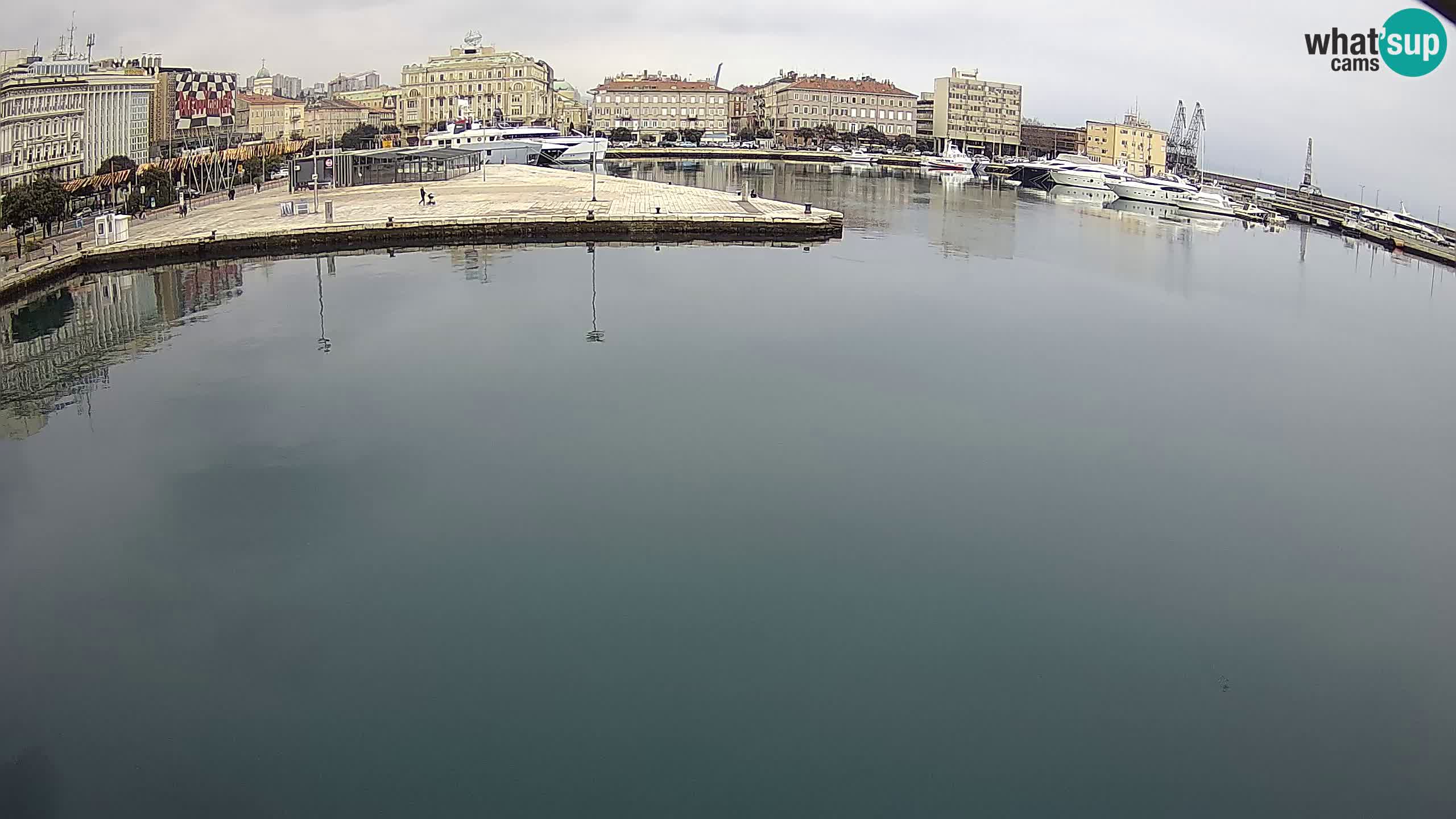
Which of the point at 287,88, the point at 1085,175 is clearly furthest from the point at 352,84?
the point at 1085,175

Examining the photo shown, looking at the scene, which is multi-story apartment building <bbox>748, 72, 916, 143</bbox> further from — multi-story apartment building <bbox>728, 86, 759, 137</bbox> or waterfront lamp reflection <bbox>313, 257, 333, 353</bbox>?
waterfront lamp reflection <bbox>313, 257, 333, 353</bbox>

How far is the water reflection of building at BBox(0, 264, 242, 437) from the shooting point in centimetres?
966

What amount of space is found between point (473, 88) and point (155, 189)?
39104 mm

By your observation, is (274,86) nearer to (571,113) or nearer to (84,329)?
(571,113)

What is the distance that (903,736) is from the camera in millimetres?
4715

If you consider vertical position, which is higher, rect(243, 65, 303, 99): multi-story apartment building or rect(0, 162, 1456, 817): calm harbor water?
rect(243, 65, 303, 99): multi-story apartment building

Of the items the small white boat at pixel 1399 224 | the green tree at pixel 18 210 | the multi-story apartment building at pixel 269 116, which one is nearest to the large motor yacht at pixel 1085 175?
the small white boat at pixel 1399 224

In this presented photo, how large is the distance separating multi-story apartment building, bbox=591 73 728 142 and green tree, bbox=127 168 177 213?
41.7m

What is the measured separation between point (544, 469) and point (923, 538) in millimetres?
2722

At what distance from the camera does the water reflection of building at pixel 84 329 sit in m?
9.66

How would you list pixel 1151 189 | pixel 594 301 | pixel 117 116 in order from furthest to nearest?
pixel 1151 189 → pixel 117 116 → pixel 594 301

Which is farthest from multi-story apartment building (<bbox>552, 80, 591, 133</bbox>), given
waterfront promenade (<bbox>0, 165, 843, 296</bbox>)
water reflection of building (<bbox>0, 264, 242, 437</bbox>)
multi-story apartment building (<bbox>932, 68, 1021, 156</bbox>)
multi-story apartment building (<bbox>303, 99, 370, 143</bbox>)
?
water reflection of building (<bbox>0, 264, 242, 437</bbox>)

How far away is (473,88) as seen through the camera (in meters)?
58.2

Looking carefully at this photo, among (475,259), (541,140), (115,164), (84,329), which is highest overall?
(541,140)
